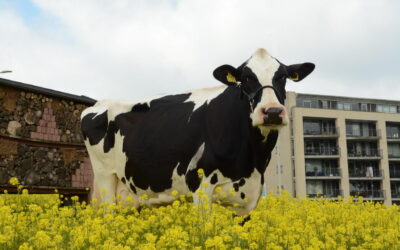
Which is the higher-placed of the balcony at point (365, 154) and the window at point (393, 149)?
the window at point (393, 149)

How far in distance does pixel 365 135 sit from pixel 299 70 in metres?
58.2

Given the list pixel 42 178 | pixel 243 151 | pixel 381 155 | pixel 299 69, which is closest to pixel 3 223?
pixel 243 151

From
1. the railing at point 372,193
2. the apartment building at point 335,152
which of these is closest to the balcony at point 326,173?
the apartment building at point 335,152

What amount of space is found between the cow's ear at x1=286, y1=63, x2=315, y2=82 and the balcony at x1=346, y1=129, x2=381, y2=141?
55.9 metres

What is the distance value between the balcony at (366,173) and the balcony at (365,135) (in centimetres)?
388

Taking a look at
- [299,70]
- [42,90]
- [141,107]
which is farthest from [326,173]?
[299,70]

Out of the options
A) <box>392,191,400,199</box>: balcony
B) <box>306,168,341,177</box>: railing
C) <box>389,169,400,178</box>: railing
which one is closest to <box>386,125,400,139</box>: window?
<box>389,169,400,178</box>: railing

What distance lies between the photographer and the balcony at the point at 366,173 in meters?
58.2

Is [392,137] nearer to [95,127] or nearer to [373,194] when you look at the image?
[373,194]

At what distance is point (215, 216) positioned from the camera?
14.8 ft

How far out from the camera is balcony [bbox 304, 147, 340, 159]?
188 feet

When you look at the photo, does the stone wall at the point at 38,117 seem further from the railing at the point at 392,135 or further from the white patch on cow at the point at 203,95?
the railing at the point at 392,135

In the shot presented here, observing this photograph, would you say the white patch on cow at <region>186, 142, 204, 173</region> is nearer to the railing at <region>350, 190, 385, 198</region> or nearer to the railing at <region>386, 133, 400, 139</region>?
the railing at <region>350, 190, 385, 198</region>

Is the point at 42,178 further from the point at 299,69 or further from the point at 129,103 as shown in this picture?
the point at 299,69
